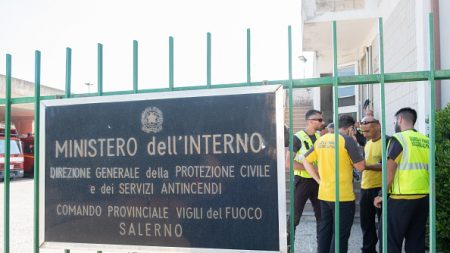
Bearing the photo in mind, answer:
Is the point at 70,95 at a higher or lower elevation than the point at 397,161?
higher

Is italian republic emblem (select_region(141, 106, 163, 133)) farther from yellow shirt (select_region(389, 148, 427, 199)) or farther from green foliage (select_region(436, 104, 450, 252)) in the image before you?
green foliage (select_region(436, 104, 450, 252))

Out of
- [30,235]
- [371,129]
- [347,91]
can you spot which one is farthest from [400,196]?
[347,91]

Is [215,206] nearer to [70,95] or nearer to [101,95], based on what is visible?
[101,95]

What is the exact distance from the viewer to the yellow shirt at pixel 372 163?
4184 mm

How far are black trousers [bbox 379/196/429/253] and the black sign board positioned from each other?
2.00 m

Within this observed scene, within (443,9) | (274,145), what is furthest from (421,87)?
(274,145)

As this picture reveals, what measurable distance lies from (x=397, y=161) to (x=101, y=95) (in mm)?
2513

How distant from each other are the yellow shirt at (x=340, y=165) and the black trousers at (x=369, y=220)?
2.62 feet

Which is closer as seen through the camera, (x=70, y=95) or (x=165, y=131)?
(x=165, y=131)

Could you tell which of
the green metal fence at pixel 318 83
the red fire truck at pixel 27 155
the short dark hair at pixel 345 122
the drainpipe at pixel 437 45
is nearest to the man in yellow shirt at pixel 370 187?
the short dark hair at pixel 345 122

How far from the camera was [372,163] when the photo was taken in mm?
4223

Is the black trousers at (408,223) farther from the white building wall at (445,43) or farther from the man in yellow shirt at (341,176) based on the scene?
the white building wall at (445,43)

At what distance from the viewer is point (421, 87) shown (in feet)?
15.8

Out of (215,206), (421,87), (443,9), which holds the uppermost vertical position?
(443,9)
